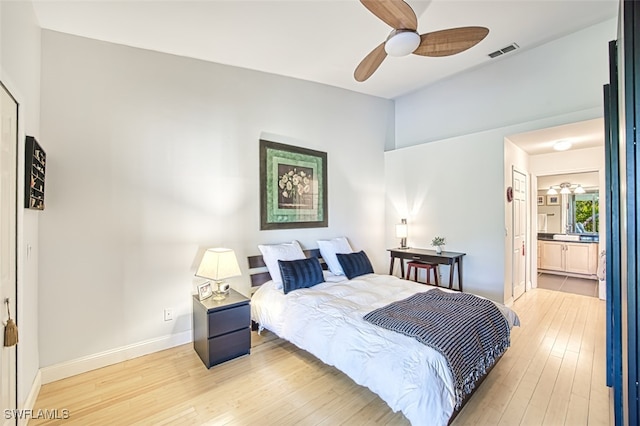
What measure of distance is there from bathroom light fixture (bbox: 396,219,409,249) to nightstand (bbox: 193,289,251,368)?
9.82 feet

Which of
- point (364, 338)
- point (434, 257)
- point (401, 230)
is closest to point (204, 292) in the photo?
point (364, 338)

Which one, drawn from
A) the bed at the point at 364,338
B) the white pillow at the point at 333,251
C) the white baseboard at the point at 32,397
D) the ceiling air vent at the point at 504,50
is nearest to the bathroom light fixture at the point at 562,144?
the ceiling air vent at the point at 504,50

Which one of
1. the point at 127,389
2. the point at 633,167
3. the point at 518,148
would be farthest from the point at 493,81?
the point at 127,389

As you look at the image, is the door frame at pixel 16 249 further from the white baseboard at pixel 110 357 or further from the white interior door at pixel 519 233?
the white interior door at pixel 519 233

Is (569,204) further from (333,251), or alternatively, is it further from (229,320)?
(229,320)

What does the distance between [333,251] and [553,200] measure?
19.7 ft

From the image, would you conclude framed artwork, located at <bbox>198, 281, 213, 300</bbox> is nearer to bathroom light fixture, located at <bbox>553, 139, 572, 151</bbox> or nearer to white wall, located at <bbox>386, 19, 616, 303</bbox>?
white wall, located at <bbox>386, 19, 616, 303</bbox>

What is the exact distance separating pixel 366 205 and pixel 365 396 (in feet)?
10.5

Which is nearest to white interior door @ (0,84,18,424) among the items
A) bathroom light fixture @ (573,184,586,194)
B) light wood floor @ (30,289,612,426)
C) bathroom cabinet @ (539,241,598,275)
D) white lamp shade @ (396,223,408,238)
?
light wood floor @ (30,289,612,426)

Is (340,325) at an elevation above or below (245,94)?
below

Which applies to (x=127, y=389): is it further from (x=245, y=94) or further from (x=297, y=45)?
(x=297, y=45)

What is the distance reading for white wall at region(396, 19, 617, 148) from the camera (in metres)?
3.46

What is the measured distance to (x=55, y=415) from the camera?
2.03 meters

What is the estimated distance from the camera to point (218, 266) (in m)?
2.77
